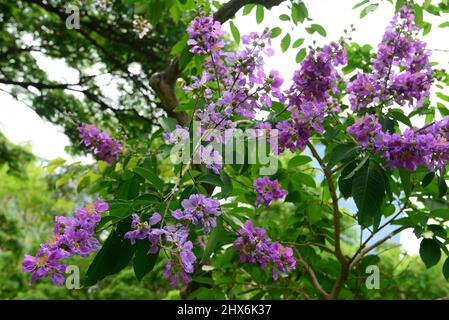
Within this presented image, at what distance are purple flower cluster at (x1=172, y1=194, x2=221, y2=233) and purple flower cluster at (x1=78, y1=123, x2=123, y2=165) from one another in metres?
0.94

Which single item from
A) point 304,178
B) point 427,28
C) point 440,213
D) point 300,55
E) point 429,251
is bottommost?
point 429,251

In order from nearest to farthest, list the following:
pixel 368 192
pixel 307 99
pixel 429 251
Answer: pixel 368 192 → pixel 307 99 → pixel 429 251

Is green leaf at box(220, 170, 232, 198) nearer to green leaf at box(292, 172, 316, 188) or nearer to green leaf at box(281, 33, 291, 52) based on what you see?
green leaf at box(292, 172, 316, 188)

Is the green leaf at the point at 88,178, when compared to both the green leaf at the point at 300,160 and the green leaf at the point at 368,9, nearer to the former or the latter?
the green leaf at the point at 300,160

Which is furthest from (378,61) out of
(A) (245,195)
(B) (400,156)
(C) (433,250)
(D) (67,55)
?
(D) (67,55)

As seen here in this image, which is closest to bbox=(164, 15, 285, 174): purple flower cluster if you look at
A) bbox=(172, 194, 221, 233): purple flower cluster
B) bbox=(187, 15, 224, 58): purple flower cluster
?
bbox=(187, 15, 224, 58): purple flower cluster

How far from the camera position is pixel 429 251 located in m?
1.46

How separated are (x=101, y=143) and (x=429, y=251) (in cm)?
123

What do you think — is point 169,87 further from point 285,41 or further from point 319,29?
point 319,29

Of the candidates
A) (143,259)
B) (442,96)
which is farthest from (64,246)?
(442,96)

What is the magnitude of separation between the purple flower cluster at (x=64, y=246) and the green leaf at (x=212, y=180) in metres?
0.25

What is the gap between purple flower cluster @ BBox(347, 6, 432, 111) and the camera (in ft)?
4.64

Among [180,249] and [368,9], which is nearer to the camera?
[180,249]
